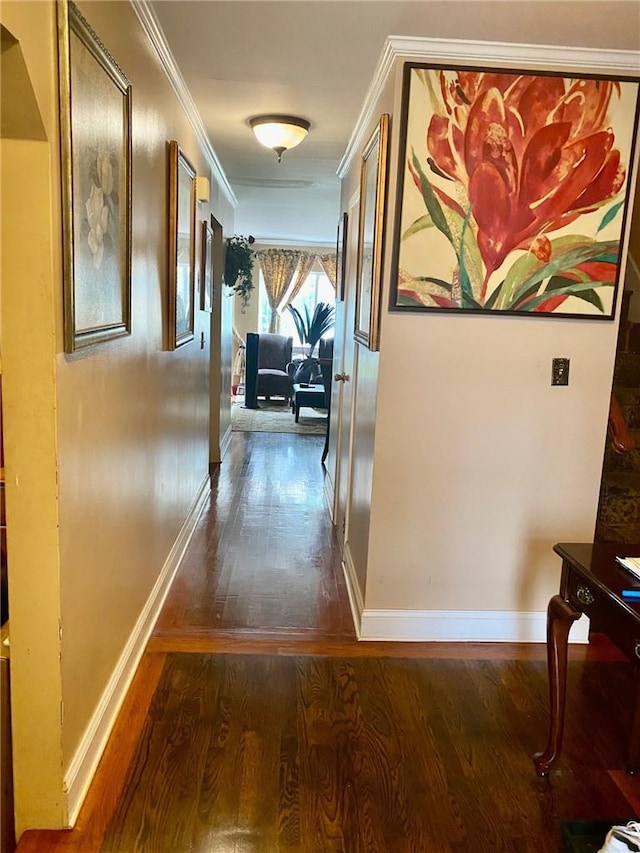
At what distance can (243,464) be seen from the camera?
5.42 m

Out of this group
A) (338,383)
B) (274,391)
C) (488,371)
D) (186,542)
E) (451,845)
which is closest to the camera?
(451,845)

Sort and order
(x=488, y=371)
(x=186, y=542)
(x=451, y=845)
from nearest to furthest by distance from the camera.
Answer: (x=451, y=845) → (x=488, y=371) → (x=186, y=542)

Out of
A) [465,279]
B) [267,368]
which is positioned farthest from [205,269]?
[267,368]

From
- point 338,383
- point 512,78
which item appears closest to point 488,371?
point 512,78

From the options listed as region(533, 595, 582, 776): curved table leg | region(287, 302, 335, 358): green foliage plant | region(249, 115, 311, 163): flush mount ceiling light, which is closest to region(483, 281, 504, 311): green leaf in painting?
region(533, 595, 582, 776): curved table leg

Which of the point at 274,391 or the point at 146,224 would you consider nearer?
the point at 146,224

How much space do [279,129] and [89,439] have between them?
214 cm

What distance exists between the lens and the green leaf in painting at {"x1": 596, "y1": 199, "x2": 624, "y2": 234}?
95.5 inches

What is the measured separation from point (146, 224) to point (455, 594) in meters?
1.85

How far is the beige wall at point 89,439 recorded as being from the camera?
56.4 inches

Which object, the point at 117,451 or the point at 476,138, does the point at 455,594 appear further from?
the point at 476,138

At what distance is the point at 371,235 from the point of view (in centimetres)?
267

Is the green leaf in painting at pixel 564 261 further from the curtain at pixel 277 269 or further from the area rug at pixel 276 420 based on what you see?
the curtain at pixel 277 269

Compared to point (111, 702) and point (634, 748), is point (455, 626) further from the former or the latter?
point (111, 702)
